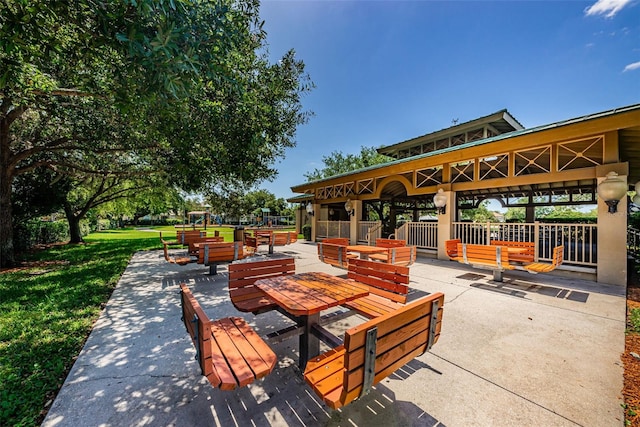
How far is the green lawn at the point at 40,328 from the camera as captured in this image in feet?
7.42

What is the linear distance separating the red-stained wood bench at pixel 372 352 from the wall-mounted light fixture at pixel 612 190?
7.02 meters

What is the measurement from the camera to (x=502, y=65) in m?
9.91

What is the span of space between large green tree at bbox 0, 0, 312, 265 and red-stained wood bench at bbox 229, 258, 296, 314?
2.55 meters

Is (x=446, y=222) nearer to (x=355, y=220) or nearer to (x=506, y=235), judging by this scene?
(x=506, y=235)

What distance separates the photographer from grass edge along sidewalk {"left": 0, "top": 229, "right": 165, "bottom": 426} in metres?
2.26

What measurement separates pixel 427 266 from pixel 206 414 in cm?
790

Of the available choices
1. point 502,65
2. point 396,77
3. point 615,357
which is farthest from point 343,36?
point 615,357

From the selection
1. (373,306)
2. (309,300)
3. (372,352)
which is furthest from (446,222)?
(372,352)

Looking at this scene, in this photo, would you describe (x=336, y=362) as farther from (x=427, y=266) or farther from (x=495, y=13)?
(x=495, y=13)

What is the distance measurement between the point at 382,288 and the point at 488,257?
13.9ft

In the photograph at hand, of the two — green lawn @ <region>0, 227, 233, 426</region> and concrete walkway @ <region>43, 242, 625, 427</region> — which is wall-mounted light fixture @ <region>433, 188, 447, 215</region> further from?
green lawn @ <region>0, 227, 233, 426</region>

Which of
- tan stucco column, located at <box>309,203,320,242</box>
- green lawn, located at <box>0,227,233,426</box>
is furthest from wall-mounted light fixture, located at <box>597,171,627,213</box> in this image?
tan stucco column, located at <box>309,203,320,242</box>

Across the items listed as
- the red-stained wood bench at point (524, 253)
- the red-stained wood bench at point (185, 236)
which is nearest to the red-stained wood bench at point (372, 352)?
the red-stained wood bench at point (524, 253)

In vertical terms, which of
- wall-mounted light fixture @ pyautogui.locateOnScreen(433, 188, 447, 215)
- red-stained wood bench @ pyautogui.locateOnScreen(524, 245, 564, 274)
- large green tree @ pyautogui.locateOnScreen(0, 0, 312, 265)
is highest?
large green tree @ pyautogui.locateOnScreen(0, 0, 312, 265)
